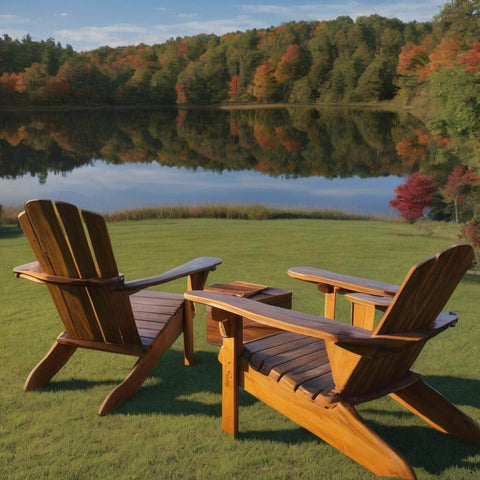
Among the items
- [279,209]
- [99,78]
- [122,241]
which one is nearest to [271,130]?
[99,78]

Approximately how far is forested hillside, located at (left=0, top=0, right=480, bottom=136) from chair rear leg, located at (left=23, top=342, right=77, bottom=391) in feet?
Result: 181

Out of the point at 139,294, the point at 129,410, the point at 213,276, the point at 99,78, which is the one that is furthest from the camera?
the point at 99,78

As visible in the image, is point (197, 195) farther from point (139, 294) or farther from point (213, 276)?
point (139, 294)

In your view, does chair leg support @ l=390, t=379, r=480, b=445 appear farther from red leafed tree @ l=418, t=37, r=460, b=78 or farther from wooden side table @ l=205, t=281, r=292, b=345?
red leafed tree @ l=418, t=37, r=460, b=78

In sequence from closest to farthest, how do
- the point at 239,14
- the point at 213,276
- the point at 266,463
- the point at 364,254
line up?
1. the point at 266,463
2. the point at 213,276
3. the point at 364,254
4. the point at 239,14

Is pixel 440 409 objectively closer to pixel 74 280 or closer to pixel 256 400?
pixel 256 400

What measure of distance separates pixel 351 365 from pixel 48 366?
6.25 feet

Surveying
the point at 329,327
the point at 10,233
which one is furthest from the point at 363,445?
the point at 10,233

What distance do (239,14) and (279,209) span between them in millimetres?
72293

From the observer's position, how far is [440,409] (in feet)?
8.79

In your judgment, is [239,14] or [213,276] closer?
[213,276]

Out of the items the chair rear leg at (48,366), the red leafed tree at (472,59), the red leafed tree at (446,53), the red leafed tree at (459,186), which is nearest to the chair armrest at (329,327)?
the chair rear leg at (48,366)

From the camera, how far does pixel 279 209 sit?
1706 centimetres

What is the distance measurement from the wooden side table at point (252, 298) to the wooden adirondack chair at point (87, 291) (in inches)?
24.1
